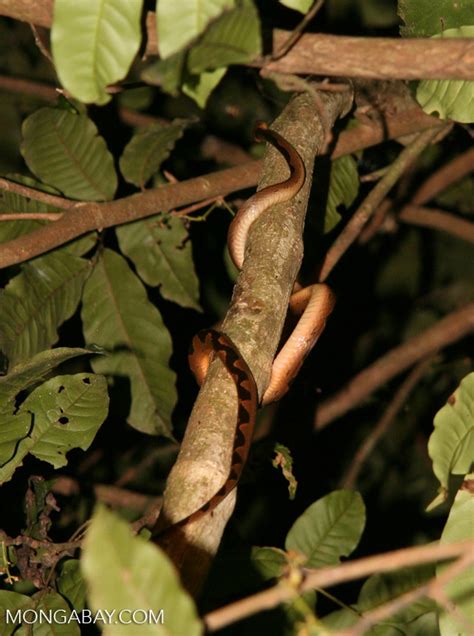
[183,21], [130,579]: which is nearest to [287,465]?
[183,21]

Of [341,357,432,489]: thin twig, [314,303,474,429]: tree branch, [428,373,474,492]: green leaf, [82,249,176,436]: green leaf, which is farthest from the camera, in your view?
[341,357,432,489]: thin twig

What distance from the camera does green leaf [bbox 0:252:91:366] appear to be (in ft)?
7.25

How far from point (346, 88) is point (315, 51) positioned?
73 centimetres

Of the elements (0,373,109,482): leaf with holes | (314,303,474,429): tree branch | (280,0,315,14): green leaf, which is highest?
(280,0,315,14): green leaf

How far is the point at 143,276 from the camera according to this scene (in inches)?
100

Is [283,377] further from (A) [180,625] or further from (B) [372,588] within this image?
(A) [180,625]

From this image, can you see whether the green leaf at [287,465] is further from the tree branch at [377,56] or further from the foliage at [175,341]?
the tree branch at [377,56]

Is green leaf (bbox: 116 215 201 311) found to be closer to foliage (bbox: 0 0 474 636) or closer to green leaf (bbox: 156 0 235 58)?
foliage (bbox: 0 0 474 636)

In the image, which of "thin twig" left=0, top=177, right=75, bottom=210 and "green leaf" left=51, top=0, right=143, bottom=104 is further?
"thin twig" left=0, top=177, right=75, bottom=210

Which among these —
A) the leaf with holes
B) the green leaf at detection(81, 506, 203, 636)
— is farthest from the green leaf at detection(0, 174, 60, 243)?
the green leaf at detection(81, 506, 203, 636)

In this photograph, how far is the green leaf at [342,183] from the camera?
253cm

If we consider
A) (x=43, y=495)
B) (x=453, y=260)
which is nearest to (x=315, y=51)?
(x=43, y=495)

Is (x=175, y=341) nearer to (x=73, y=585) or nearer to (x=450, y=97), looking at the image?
(x=73, y=585)

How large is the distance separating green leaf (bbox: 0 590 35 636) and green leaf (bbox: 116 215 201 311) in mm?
1044
